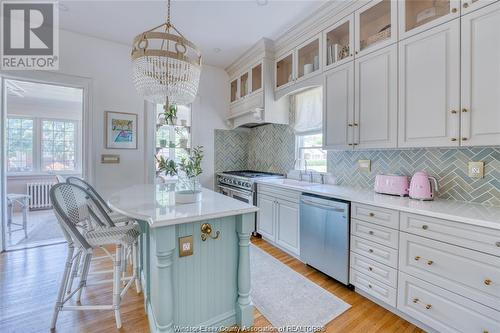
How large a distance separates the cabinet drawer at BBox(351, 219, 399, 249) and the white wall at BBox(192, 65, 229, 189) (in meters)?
2.86

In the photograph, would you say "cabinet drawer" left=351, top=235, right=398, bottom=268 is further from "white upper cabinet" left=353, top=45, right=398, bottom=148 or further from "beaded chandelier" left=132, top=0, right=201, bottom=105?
"beaded chandelier" left=132, top=0, right=201, bottom=105

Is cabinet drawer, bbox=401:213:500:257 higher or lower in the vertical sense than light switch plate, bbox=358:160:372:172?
lower

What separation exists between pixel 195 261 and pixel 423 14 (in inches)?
103

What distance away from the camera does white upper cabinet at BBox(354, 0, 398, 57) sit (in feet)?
6.53

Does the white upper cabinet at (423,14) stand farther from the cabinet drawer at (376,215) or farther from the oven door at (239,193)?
the oven door at (239,193)

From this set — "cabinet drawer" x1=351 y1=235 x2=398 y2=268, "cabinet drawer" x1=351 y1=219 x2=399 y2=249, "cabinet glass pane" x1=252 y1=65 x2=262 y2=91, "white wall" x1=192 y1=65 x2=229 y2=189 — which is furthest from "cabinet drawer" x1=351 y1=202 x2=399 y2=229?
"white wall" x1=192 y1=65 x2=229 y2=189

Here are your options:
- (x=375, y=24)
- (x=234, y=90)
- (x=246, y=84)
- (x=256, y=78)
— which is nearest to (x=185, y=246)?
(x=375, y=24)

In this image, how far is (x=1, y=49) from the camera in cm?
281

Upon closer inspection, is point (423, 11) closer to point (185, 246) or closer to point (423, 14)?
point (423, 14)

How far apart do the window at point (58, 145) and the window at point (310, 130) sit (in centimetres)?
572

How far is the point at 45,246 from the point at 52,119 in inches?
150

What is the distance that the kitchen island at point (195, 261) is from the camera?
4.36ft

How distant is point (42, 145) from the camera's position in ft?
17.6

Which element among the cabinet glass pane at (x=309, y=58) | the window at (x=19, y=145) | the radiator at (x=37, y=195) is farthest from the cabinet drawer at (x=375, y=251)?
the window at (x=19, y=145)
